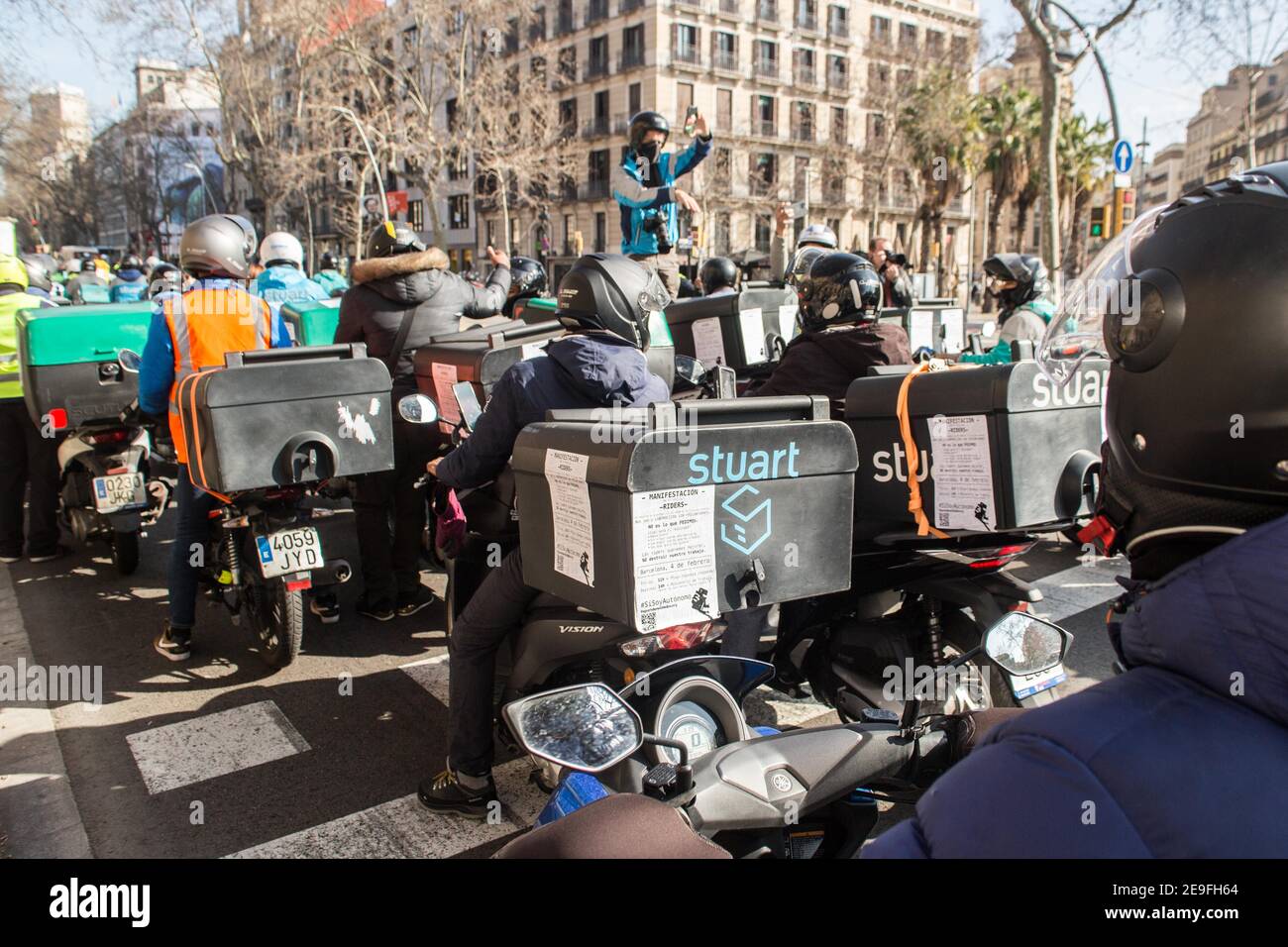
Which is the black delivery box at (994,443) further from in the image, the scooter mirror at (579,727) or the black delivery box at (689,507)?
the scooter mirror at (579,727)

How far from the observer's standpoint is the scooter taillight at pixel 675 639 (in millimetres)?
2641

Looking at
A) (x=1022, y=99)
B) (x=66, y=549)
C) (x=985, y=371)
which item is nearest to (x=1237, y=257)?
(x=985, y=371)

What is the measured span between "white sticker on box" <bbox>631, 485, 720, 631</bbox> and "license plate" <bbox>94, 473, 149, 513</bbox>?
5.20 metres

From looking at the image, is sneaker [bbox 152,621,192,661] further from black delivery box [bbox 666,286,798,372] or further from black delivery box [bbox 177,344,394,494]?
black delivery box [bbox 666,286,798,372]

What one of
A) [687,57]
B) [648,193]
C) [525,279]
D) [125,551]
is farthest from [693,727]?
[687,57]

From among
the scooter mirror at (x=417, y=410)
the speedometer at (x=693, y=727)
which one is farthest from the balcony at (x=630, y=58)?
the speedometer at (x=693, y=727)

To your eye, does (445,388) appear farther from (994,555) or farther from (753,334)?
(994,555)

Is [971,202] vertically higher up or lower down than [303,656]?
higher up

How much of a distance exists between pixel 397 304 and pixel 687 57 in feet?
177

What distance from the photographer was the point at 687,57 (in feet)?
179

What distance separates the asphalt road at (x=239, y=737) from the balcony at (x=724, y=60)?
54705 millimetres
